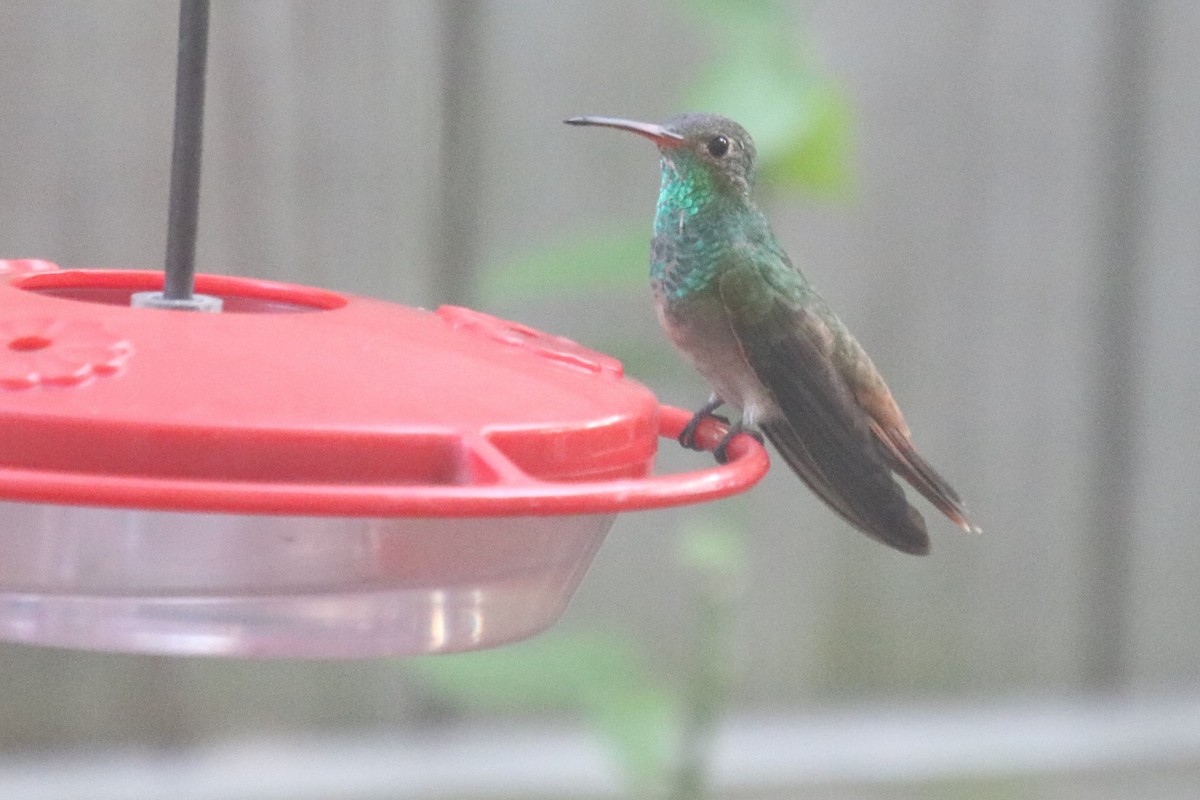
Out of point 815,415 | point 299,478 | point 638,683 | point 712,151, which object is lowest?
point 638,683

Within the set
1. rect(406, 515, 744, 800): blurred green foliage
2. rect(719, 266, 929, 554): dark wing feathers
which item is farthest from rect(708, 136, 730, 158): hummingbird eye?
rect(406, 515, 744, 800): blurred green foliage

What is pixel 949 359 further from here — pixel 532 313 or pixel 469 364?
pixel 469 364

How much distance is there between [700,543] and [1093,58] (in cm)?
115

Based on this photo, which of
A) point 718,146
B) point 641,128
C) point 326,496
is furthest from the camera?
point 718,146

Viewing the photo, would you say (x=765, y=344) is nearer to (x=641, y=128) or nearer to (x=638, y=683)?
(x=641, y=128)

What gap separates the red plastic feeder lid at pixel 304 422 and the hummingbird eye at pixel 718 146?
74 cm

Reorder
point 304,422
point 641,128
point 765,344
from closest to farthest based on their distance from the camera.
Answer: point 304,422, point 641,128, point 765,344

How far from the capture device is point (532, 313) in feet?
7.51

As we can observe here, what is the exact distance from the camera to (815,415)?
5.13ft

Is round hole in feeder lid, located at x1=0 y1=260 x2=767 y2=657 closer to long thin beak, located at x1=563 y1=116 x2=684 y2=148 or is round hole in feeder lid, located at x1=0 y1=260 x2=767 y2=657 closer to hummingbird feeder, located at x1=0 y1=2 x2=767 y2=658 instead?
hummingbird feeder, located at x1=0 y1=2 x2=767 y2=658

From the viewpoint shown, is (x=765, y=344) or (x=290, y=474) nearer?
(x=290, y=474)

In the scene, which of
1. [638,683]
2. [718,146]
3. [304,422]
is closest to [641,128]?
[718,146]

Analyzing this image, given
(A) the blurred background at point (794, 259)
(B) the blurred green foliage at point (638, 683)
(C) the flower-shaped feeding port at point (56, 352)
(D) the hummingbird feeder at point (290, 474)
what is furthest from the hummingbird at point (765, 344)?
(C) the flower-shaped feeding port at point (56, 352)

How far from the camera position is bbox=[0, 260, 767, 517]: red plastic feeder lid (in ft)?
2.38
